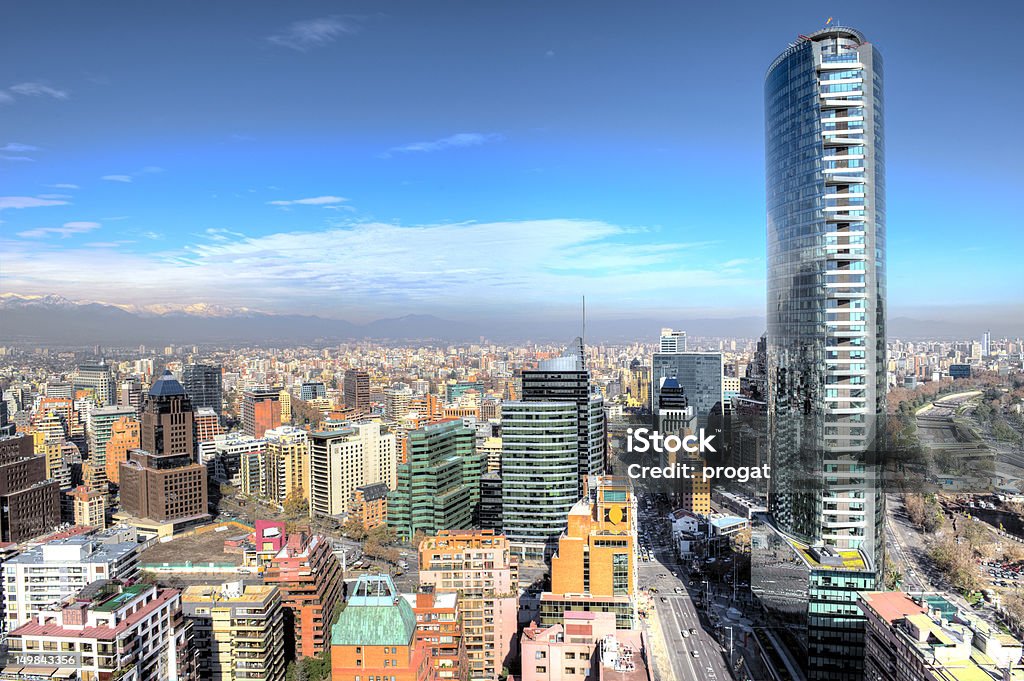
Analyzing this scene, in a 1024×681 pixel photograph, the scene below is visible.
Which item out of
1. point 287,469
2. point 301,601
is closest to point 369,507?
point 287,469

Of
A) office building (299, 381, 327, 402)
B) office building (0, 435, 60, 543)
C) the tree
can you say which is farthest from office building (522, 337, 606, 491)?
office building (299, 381, 327, 402)

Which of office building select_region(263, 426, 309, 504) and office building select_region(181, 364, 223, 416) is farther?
office building select_region(181, 364, 223, 416)

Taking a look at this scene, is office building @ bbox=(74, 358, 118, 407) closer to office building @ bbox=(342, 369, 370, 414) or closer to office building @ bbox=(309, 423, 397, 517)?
office building @ bbox=(342, 369, 370, 414)

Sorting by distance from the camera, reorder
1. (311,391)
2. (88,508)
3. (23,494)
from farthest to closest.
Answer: (311,391), (88,508), (23,494)

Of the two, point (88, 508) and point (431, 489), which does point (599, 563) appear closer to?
point (431, 489)

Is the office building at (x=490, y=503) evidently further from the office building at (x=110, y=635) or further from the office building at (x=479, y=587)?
the office building at (x=110, y=635)
